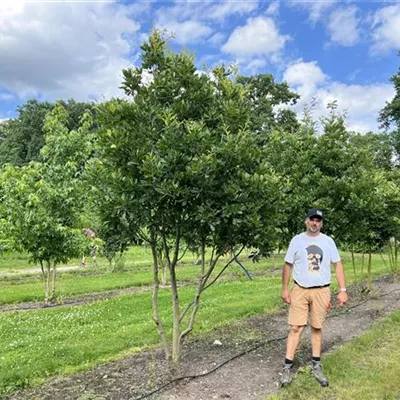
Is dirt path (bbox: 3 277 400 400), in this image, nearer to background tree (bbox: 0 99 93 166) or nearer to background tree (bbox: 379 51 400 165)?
background tree (bbox: 379 51 400 165)

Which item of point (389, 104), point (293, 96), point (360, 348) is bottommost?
point (360, 348)

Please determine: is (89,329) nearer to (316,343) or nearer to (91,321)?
(91,321)

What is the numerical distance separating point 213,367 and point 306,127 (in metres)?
6.01

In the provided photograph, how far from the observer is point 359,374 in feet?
17.5

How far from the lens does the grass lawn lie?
4.75 m

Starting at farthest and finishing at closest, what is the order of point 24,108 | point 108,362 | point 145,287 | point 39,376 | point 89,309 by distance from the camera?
point 24,108 → point 145,287 → point 89,309 → point 108,362 → point 39,376

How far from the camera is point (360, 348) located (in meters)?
6.50

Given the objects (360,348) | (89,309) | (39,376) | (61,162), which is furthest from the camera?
(61,162)

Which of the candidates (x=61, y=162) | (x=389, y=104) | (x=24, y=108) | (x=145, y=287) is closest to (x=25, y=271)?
(x=145, y=287)

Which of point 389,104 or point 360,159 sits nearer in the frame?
→ point 360,159

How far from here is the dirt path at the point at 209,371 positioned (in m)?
4.83

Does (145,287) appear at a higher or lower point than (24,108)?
lower

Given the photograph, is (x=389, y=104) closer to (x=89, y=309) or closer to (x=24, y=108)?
(x=89, y=309)

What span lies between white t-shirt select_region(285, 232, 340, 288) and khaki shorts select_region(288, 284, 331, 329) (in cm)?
10
